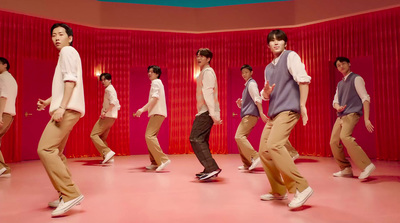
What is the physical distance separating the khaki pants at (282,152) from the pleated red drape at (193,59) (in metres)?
5.23

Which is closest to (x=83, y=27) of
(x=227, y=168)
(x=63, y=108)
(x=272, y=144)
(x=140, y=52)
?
(x=140, y=52)

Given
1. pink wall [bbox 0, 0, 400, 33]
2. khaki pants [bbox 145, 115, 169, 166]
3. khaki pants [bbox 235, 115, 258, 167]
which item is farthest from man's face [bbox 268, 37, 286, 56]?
pink wall [bbox 0, 0, 400, 33]

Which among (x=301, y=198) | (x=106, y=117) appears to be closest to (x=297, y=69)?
(x=301, y=198)

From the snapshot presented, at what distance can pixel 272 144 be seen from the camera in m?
2.92

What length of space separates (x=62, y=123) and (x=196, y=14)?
255 inches

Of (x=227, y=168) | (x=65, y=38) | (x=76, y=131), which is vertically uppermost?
(x=65, y=38)

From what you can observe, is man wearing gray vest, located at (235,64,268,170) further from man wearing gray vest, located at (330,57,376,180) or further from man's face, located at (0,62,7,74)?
man's face, located at (0,62,7,74)

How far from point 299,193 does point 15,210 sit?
8.42 ft

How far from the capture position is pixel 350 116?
14.8 feet

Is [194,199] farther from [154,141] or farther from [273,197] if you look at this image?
[154,141]

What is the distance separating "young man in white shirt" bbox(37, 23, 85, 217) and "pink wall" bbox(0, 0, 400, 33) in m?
5.01

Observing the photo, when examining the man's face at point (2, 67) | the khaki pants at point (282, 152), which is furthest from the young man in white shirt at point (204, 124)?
the man's face at point (2, 67)

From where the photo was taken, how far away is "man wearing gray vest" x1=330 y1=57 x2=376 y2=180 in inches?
173

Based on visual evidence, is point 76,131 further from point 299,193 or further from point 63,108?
point 299,193
